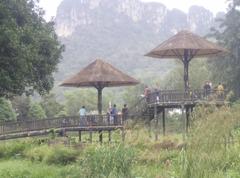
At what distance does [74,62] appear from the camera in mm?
121125

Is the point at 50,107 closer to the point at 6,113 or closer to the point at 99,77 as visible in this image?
the point at 6,113

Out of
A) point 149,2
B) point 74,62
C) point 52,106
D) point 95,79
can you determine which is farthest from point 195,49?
point 149,2

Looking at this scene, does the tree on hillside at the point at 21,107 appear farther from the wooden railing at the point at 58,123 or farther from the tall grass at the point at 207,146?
the tall grass at the point at 207,146

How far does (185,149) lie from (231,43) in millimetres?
29699

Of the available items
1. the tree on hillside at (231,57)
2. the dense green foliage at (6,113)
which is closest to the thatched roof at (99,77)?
the tree on hillside at (231,57)

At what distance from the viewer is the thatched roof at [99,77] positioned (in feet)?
81.3

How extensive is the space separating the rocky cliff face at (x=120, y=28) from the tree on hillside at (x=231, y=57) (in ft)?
215

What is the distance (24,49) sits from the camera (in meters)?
20.4

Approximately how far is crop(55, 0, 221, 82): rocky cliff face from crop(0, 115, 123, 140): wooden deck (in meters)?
79.5

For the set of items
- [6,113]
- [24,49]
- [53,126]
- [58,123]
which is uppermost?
[24,49]

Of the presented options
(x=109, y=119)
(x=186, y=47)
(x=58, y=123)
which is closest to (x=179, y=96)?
(x=186, y=47)

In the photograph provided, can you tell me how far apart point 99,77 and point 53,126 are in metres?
3.41

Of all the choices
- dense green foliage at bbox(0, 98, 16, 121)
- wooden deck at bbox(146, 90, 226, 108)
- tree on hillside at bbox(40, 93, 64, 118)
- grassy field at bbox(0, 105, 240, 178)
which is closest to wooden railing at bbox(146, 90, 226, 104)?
wooden deck at bbox(146, 90, 226, 108)

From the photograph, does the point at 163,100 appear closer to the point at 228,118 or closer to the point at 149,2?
the point at 228,118
